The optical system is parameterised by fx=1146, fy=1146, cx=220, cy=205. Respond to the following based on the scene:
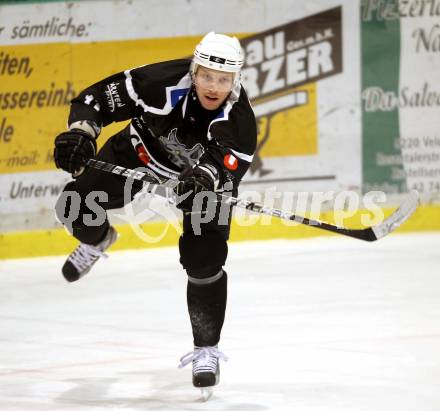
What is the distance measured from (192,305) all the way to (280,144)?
11.9 feet

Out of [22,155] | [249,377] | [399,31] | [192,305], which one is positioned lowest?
[249,377]

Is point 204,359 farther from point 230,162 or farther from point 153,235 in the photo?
point 153,235

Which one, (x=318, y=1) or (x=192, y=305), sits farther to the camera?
(x=318, y=1)

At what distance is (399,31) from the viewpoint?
775 centimetres

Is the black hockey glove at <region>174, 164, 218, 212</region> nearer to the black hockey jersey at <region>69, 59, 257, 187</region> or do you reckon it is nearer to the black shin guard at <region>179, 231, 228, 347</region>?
the black hockey jersey at <region>69, 59, 257, 187</region>

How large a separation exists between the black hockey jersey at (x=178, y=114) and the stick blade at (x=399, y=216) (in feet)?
1.94

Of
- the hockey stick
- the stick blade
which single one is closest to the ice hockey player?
the hockey stick

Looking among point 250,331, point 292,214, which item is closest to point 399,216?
point 292,214

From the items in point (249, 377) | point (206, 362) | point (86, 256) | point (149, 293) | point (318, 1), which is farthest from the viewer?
point (318, 1)

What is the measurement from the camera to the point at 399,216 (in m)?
4.30

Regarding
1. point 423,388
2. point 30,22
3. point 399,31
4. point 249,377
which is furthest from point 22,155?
point 423,388

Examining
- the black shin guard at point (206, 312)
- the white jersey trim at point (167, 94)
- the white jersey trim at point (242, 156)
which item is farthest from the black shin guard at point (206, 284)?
the white jersey trim at point (167, 94)

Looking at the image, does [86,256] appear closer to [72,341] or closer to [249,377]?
[72,341]

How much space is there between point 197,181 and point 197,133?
0.44m
